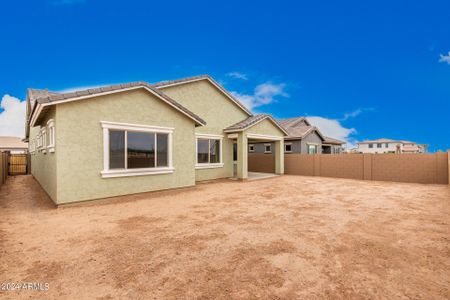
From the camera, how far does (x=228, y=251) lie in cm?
397

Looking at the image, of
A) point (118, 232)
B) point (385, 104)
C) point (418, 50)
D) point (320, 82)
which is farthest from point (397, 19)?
point (118, 232)

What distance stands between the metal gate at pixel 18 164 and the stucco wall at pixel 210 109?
17.3 meters

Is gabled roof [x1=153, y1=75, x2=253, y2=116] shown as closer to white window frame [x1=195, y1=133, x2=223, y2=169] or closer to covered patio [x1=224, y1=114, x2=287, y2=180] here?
covered patio [x1=224, y1=114, x2=287, y2=180]

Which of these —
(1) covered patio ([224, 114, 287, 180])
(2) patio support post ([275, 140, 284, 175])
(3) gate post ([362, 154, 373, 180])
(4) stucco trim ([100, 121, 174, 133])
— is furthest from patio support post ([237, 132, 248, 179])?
(3) gate post ([362, 154, 373, 180])

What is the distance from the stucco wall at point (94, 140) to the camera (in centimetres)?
732

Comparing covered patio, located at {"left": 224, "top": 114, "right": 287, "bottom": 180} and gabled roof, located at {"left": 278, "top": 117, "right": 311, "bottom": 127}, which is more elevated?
gabled roof, located at {"left": 278, "top": 117, "right": 311, "bottom": 127}

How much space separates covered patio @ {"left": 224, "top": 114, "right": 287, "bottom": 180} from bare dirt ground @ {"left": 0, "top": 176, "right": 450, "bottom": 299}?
6.86 m

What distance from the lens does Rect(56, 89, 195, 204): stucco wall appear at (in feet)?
24.0

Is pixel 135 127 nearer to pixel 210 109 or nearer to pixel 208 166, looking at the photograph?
pixel 208 166

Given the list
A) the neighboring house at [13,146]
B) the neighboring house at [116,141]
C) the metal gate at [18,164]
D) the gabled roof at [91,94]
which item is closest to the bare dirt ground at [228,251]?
the neighboring house at [116,141]

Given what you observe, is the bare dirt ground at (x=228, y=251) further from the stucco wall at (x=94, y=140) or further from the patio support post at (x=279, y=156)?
the patio support post at (x=279, y=156)

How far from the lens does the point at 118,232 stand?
198 inches

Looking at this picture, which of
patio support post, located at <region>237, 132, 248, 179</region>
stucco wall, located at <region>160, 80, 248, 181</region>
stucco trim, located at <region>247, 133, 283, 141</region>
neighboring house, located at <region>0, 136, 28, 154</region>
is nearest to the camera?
stucco wall, located at <region>160, 80, 248, 181</region>

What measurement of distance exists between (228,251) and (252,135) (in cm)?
1125
